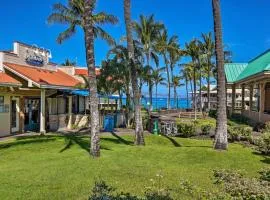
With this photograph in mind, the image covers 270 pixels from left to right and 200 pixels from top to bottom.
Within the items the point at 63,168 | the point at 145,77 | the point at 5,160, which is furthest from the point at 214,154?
the point at 145,77

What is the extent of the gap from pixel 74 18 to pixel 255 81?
15187mm

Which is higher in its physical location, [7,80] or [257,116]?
[7,80]

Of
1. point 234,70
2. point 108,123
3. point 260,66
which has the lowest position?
point 108,123

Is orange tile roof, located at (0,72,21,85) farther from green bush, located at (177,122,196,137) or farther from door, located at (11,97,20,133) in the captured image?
green bush, located at (177,122,196,137)

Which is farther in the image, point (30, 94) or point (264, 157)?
point (30, 94)

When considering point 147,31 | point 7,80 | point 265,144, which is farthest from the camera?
point 147,31

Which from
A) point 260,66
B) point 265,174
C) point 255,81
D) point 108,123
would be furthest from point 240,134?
point 108,123

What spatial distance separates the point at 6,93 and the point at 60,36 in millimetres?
7905

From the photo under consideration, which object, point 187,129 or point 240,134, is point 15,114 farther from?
point 240,134

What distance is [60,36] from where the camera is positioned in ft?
97.3

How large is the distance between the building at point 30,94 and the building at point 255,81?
14.0 m

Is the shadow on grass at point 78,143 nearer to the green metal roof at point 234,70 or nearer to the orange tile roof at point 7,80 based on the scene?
the orange tile roof at point 7,80

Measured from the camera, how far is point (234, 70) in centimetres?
3600

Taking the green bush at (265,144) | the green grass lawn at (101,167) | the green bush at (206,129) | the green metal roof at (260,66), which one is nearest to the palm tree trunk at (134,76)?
the green grass lawn at (101,167)
